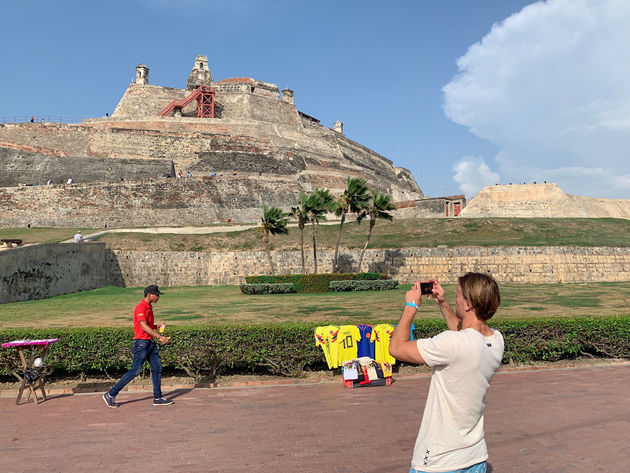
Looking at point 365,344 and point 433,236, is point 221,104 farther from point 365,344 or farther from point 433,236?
point 365,344

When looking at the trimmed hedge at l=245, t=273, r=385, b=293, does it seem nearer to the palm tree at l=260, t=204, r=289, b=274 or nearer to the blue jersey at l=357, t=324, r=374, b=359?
the palm tree at l=260, t=204, r=289, b=274

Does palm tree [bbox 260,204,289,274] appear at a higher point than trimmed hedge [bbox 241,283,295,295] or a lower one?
higher

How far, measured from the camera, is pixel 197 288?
27484mm

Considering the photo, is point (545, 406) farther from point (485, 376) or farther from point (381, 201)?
point (381, 201)

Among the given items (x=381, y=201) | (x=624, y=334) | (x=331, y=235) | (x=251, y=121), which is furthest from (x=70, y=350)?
(x=251, y=121)

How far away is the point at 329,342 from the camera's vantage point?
8.67m

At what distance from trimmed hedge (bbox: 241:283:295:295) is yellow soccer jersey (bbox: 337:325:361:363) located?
15678 millimetres

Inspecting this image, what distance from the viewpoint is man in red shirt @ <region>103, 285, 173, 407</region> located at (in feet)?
23.2

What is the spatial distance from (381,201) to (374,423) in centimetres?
2227

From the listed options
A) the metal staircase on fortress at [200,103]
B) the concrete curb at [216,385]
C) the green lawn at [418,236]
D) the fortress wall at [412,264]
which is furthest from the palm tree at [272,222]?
the metal staircase on fortress at [200,103]

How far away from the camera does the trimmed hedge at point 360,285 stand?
968 inches

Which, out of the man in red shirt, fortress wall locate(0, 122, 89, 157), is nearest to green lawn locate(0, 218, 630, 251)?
fortress wall locate(0, 122, 89, 157)

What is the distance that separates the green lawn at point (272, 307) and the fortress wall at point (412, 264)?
6.24ft

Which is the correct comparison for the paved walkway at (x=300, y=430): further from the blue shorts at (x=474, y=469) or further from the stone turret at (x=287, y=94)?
the stone turret at (x=287, y=94)
